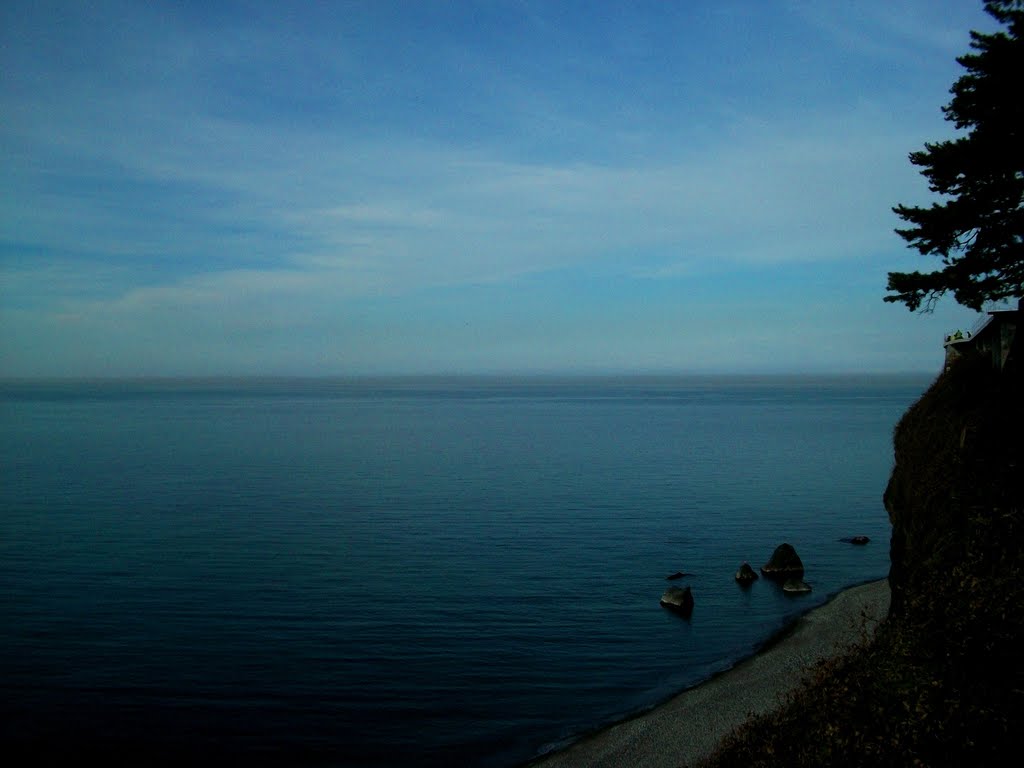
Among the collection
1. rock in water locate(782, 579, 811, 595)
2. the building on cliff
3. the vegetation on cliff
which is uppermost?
the building on cliff

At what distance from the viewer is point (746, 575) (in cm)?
5169

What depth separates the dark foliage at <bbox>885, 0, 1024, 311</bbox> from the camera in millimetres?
27703

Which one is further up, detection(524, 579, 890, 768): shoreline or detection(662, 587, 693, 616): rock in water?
detection(662, 587, 693, 616): rock in water

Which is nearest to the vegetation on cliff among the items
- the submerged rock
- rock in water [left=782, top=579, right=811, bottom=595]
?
rock in water [left=782, top=579, right=811, bottom=595]

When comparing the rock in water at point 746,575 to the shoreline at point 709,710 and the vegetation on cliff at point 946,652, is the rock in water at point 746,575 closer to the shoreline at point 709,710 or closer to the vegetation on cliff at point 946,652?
the shoreline at point 709,710

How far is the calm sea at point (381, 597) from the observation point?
1264 inches

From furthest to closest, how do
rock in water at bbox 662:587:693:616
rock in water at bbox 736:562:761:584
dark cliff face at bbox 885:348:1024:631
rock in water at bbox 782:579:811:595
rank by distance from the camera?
1. rock in water at bbox 736:562:761:584
2. rock in water at bbox 782:579:811:595
3. rock in water at bbox 662:587:693:616
4. dark cliff face at bbox 885:348:1024:631

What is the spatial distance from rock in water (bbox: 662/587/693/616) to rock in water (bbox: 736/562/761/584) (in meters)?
6.78

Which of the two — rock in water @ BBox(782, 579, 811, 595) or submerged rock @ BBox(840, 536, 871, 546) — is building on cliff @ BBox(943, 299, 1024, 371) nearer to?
rock in water @ BBox(782, 579, 811, 595)

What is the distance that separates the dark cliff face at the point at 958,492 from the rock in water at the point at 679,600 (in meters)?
12.9

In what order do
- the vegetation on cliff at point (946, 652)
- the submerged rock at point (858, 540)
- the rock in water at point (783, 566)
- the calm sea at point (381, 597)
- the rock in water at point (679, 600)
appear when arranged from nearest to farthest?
1. the vegetation on cliff at point (946, 652)
2. the calm sea at point (381, 597)
3. the rock in water at point (679, 600)
4. the rock in water at point (783, 566)
5. the submerged rock at point (858, 540)

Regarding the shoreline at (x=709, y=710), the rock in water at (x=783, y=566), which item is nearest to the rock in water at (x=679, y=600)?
the shoreline at (x=709, y=710)

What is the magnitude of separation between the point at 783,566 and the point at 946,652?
36.2 m

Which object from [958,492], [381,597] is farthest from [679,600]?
[958,492]
